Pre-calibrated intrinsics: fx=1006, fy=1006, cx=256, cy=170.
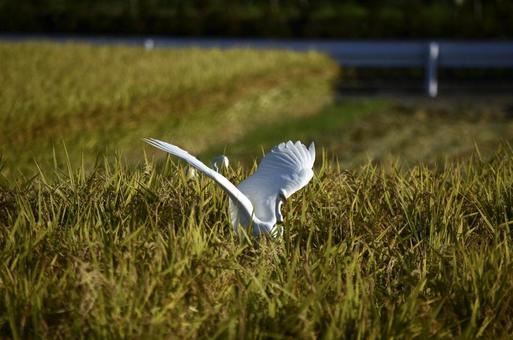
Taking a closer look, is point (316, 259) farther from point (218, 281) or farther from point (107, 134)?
point (107, 134)

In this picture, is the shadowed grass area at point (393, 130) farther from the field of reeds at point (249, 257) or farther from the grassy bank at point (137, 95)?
the field of reeds at point (249, 257)

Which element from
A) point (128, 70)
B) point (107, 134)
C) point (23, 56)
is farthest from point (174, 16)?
point (107, 134)

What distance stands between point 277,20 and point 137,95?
17.7 metres

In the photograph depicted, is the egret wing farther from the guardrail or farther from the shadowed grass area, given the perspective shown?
the guardrail

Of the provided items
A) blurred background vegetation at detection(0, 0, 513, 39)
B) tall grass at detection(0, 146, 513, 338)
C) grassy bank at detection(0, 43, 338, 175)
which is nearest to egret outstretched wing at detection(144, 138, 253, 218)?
tall grass at detection(0, 146, 513, 338)

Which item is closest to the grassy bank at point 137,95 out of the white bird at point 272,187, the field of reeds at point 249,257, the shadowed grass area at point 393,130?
the shadowed grass area at point 393,130

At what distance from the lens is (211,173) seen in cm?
344

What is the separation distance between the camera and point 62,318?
3.00 m

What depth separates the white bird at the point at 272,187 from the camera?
12.3ft

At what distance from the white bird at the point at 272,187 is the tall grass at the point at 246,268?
0.29 feet

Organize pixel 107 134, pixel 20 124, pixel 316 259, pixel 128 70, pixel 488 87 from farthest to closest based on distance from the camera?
pixel 488 87 → pixel 128 70 → pixel 107 134 → pixel 20 124 → pixel 316 259

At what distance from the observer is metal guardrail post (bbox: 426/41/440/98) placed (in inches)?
828

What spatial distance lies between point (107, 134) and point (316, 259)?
562 centimetres

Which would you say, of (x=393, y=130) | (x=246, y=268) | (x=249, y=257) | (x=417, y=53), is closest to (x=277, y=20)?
(x=417, y=53)
